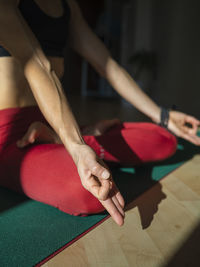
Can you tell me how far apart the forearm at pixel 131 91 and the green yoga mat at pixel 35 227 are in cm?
36

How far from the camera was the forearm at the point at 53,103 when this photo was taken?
2.18 feet

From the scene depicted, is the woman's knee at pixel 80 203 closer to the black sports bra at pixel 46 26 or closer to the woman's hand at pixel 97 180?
the woman's hand at pixel 97 180

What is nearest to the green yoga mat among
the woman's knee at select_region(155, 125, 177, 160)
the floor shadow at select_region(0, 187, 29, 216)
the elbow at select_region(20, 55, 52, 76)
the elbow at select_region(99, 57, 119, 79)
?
the floor shadow at select_region(0, 187, 29, 216)

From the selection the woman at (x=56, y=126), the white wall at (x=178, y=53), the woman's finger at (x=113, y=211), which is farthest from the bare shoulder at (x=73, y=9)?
the white wall at (x=178, y=53)

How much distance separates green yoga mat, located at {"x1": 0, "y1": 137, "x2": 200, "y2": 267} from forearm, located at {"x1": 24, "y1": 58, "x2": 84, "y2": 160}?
27 cm

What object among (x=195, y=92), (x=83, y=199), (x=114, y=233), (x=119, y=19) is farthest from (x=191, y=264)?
(x=119, y=19)

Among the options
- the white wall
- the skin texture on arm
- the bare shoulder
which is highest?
the bare shoulder

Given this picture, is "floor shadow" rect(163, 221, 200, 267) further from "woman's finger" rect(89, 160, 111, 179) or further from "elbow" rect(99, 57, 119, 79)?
"elbow" rect(99, 57, 119, 79)

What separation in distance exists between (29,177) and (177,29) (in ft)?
12.2

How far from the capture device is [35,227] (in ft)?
2.46

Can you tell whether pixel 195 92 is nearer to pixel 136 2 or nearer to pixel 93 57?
pixel 93 57

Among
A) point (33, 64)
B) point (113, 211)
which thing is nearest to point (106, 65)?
point (33, 64)

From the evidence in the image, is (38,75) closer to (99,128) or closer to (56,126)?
(56,126)

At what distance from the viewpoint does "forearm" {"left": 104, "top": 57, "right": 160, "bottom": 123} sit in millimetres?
1242
